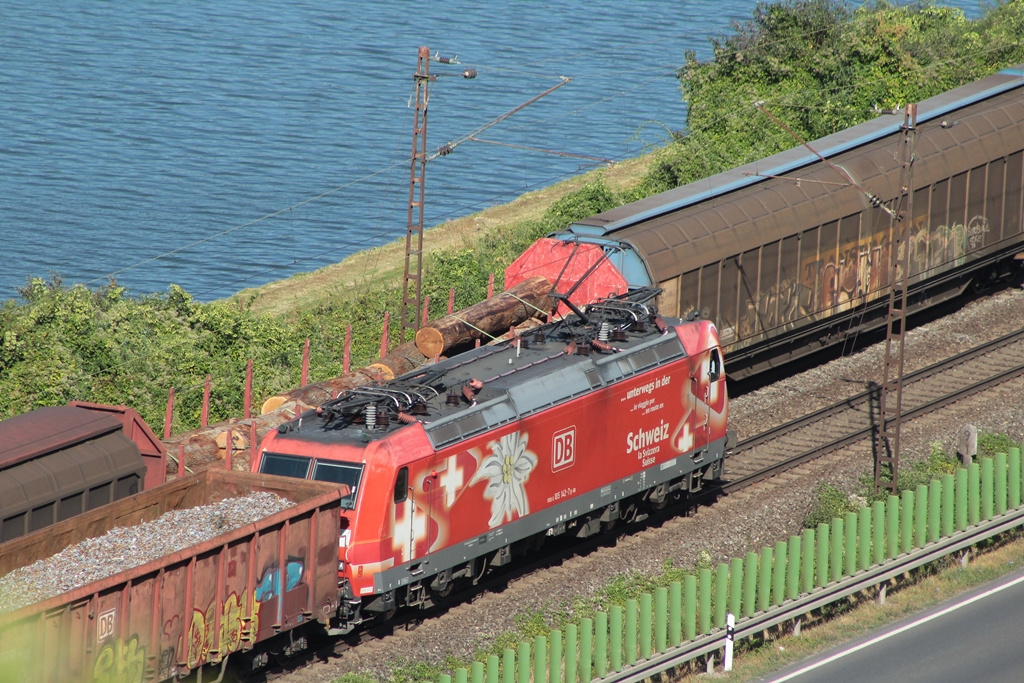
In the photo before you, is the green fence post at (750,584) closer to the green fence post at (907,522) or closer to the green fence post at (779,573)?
the green fence post at (779,573)

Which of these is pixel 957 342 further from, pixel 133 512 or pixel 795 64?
pixel 133 512

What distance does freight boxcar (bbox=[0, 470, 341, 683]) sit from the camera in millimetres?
16219

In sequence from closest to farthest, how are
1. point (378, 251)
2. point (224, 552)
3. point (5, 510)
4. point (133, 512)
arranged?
point (224, 552) → point (133, 512) → point (5, 510) → point (378, 251)

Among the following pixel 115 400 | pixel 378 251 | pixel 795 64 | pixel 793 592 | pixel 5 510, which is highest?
pixel 795 64

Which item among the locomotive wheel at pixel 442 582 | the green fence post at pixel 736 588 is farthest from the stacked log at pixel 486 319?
the green fence post at pixel 736 588

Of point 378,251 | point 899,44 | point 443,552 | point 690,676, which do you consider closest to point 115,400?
point 443,552

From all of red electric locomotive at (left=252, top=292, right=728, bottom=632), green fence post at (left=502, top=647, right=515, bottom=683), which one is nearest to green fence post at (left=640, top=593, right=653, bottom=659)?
green fence post at (left=502, top=647, right=515, bottom=683)

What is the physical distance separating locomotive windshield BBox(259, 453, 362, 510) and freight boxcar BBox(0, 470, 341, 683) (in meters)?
0.60

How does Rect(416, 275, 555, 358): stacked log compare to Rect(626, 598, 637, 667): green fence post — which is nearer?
Rect(626, 598, 637, 667): green fence post

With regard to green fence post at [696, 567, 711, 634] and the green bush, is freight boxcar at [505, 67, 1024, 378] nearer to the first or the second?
the green bush

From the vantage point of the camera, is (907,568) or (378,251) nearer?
(907,568)

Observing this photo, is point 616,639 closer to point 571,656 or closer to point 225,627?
point 571,656

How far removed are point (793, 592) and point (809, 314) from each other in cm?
1226

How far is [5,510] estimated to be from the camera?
21359mm
